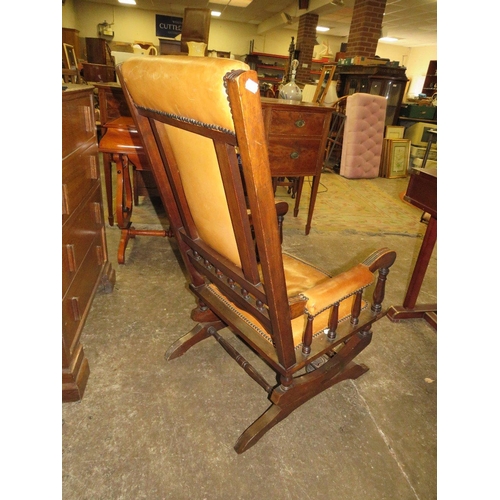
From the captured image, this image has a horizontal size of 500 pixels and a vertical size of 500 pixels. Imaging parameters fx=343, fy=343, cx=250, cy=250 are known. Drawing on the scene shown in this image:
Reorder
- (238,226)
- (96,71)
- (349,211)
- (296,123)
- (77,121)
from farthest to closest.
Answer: (96,71) < (349,211) < (296,123) < (77,121) < (238,226)

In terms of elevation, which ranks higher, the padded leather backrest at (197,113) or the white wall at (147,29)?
the white wall at (147,29)

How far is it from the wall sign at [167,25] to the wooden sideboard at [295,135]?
11.4 meters

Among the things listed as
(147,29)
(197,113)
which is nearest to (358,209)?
(197,113)

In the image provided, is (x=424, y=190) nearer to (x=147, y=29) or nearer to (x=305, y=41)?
(x=305, y=41)

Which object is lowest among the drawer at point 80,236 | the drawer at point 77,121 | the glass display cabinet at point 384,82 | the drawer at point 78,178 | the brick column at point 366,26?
the drawer at point 80,236

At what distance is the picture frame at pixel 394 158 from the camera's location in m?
5.26

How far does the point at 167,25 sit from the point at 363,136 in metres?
9.99

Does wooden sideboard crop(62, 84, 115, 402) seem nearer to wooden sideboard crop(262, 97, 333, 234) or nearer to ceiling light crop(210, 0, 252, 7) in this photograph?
wooden sideboard crop(262, 97, 333, 234)

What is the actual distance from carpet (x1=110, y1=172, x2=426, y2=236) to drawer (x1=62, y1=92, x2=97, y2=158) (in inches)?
51.2

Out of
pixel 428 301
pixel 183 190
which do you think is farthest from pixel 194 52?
pixel 428 301

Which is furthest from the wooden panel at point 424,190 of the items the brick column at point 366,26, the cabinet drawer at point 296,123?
the brick column at point 366,26

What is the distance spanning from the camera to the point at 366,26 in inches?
239

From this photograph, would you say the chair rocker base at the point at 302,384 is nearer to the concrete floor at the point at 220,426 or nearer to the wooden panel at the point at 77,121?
the concrete floor at the point at 220,426

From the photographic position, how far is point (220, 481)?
3.48 feet
